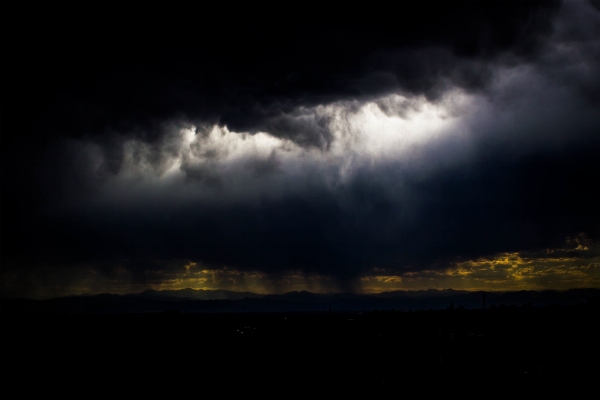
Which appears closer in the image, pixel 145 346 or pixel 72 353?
pixel 72 353

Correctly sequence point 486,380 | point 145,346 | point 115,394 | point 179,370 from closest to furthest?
point 115,394 → point 486,380 → point 179,370 → point 145,346

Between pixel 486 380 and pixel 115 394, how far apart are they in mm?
42546

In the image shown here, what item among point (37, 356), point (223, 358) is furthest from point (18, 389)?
point (37, 356)

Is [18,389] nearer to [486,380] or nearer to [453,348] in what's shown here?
[486,380]

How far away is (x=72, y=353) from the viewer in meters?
110

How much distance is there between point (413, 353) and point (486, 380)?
35420mm

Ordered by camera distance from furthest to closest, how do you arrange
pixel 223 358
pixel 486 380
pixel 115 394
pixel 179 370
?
pixel 223 358
pixel 179 370
pixel 486 380
pixel 115 394

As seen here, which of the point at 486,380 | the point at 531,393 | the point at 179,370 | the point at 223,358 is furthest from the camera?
the point at 223,358

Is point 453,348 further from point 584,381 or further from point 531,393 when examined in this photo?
point 531,393

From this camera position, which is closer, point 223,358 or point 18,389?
point 18,389

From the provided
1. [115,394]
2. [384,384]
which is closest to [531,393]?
[384,384]

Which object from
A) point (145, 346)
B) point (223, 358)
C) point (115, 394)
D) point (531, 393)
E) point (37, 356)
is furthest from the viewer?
point (145, 346)

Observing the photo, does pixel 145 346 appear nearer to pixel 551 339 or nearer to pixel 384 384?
pixel 384 384

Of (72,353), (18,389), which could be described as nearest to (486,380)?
(18,389)
